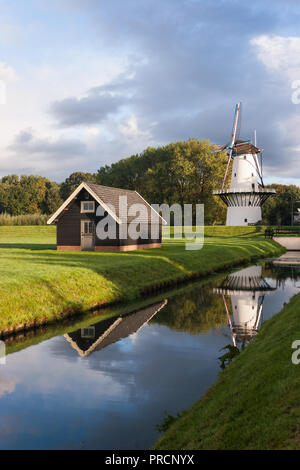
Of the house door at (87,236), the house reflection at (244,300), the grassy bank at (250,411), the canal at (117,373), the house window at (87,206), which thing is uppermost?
the house window at (87,206)

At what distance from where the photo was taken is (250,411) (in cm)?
595

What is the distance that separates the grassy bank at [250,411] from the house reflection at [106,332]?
176 inches

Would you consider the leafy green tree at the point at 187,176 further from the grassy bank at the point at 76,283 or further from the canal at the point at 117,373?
the canal at the point at 117,373

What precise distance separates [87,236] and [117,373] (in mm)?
23366

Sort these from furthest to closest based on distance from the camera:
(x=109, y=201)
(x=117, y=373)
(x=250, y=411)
Answer: 1. (x=109, y=201)
2. (x=117, y=373)
3. (x=250, y=411)

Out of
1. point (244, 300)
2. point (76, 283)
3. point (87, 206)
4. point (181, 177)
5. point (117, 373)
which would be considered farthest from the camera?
point (181, 177)

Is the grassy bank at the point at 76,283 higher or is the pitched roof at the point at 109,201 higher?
the pitched roof at the point at 109,201

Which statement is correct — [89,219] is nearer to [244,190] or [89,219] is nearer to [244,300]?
[244,300]

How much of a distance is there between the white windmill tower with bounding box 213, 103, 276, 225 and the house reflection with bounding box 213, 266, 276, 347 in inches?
1517

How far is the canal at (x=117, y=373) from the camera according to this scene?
7.01 meters

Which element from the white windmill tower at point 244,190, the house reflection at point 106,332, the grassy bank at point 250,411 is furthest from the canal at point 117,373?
the white windmill tower at point 244,190

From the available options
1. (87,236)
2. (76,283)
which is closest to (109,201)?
(87,236)

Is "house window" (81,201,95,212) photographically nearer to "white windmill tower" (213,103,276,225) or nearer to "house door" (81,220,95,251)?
"house door" (81,220,95,251)

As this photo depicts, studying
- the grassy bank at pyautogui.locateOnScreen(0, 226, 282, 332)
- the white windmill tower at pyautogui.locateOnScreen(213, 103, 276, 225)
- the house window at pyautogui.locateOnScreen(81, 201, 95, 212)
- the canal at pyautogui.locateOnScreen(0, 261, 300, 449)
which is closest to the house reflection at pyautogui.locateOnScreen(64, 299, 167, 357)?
the canal at pyautogui.locateOnScreen(0, 261, 300, 449)
